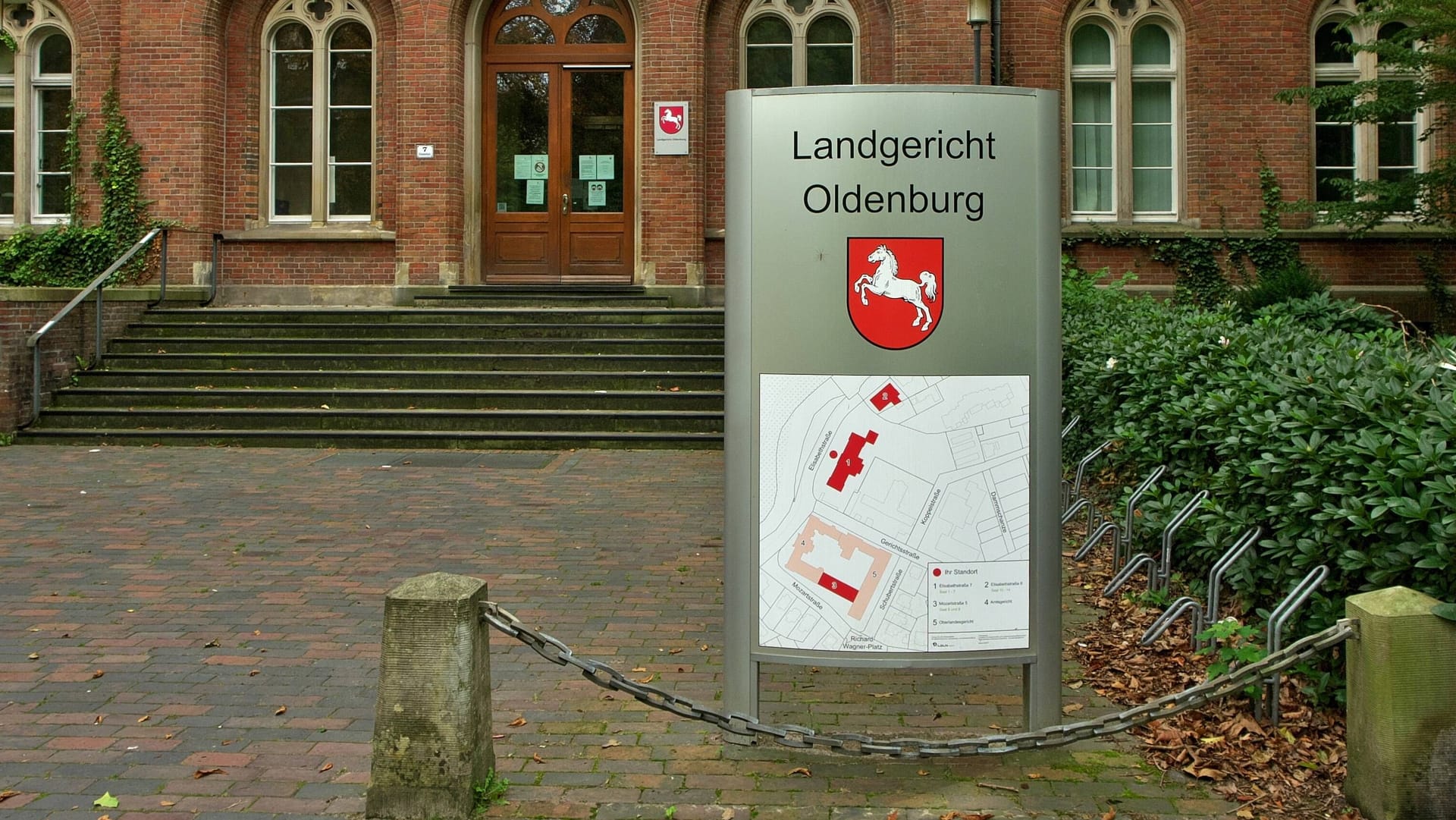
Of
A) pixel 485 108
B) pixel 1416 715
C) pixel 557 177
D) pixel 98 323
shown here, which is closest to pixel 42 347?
pixel 98 323

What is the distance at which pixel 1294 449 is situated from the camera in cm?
474

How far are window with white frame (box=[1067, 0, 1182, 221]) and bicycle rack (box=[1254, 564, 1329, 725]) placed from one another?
1431 cm

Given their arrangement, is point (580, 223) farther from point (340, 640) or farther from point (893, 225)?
point (893, 225)

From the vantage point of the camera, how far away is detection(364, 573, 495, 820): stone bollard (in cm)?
369

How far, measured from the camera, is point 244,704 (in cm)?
478

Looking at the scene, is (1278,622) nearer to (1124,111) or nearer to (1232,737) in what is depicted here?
(1232,737)

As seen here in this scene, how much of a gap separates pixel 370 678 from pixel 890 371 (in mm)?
2522

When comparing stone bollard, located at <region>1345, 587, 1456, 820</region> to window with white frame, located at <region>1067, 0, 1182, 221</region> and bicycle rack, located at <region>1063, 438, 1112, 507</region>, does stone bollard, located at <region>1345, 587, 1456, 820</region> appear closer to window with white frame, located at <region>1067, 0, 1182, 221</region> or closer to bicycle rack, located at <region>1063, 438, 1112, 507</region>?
bicycle rack, located at <region>1063, 438, 1112, 507</region>

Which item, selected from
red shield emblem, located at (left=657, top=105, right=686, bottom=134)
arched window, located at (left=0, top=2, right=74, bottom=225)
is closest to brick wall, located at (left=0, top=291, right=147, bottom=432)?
arched window, located at (left=0, top=2, right=74, bottom=225)

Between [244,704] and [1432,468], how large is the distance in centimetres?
425

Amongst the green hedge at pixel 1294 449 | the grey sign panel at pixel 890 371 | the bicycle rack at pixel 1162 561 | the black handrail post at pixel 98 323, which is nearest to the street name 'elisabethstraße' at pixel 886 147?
the grey sign panel at pixel 890 371

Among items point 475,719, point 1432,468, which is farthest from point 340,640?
point 1432,468

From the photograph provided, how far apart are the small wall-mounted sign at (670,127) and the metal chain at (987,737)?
13960 millimetres

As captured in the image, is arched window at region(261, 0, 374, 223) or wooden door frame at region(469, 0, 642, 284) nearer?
wooden door frame at region(469, 0, 642, 284)
